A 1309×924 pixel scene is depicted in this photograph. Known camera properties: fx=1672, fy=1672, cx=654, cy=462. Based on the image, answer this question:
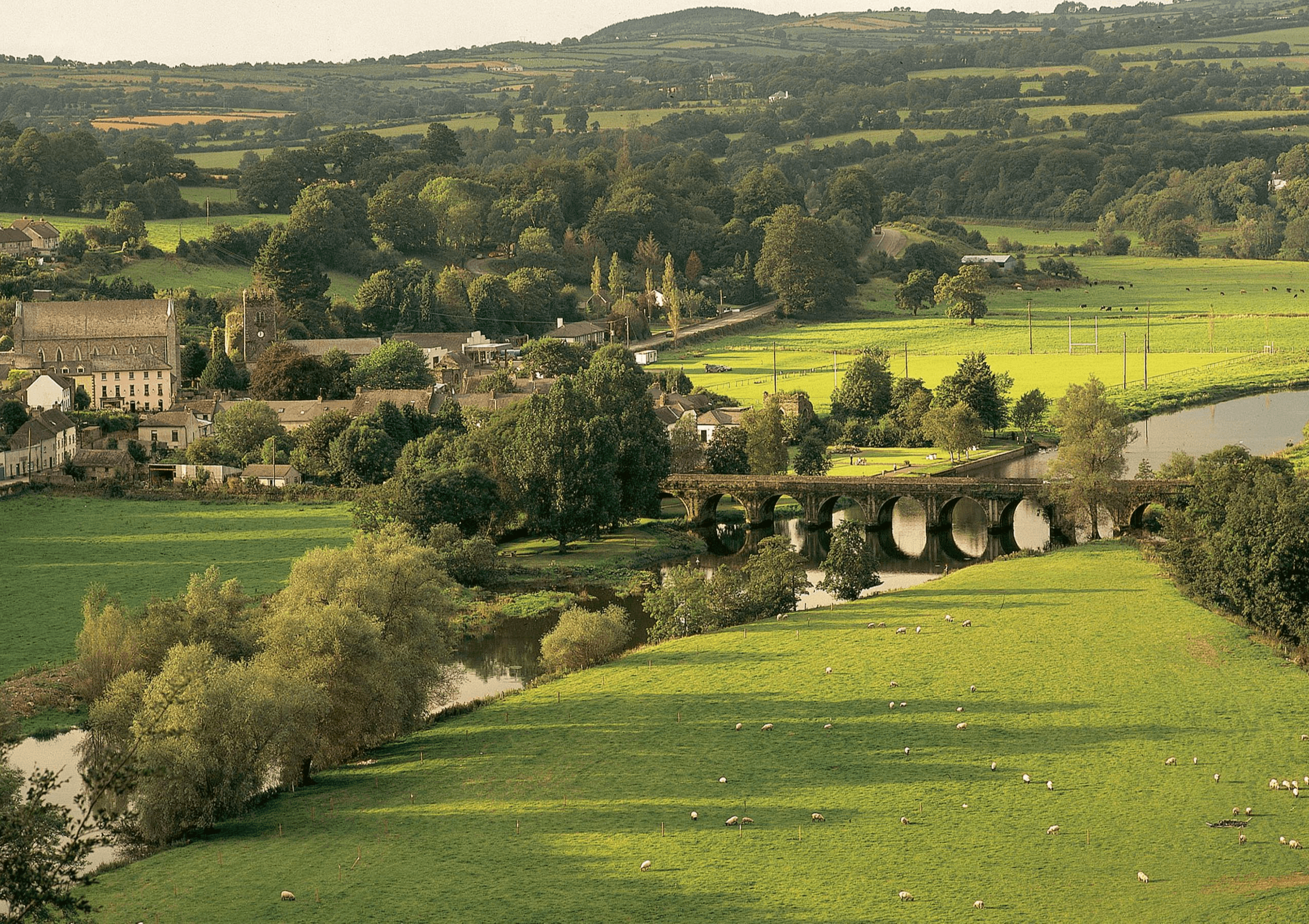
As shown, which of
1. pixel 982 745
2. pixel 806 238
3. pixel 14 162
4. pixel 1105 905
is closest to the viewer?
pixel 1105 905

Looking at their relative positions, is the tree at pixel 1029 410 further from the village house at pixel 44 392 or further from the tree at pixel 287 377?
the village house at pixel 44 392

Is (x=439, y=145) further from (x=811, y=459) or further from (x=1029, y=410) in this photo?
(x=811, y=459)

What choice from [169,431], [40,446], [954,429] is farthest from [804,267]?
[40,446]

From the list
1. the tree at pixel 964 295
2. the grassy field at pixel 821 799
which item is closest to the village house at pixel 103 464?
the grassy field at pixel 821 799

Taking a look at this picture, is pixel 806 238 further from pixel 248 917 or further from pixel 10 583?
pixel 248 917

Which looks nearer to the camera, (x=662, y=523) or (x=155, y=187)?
(x=662, y=523)

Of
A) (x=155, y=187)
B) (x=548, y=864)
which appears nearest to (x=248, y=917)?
(x=548, y=864)
